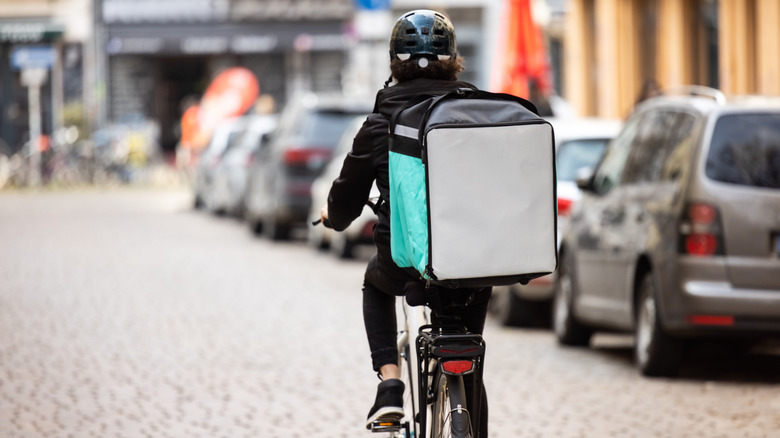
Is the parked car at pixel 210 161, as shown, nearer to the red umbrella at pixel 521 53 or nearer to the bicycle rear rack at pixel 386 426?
the red umbrella at pixel 521 53

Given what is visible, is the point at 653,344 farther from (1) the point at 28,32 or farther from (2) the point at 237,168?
(1) the point at 28,32

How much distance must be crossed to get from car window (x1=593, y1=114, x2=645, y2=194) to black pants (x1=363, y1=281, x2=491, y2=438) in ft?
16.3

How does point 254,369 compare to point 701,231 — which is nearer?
point 701,231

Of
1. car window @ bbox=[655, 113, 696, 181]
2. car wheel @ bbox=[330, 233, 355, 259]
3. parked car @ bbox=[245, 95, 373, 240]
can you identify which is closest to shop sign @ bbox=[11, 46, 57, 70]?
parked car @ bbox=[245, 95, 373, 240]

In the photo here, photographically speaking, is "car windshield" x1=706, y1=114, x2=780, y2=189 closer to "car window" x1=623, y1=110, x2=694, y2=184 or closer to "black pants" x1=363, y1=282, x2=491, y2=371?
"car window" x1=623, y1=110, x2=694, y2=184

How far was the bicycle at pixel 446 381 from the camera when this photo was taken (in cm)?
508

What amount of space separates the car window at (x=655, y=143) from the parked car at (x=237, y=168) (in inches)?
583

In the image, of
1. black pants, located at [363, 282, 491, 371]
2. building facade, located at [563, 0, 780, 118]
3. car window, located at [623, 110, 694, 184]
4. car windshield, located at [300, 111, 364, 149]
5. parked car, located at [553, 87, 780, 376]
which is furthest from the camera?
building facade, located at [563, 0, 780, 118]

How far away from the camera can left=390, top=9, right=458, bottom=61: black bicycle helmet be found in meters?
5.42

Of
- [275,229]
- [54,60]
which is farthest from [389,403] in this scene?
[54,60]

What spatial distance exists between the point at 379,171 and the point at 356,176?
0.08 metres

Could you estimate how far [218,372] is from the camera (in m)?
9.86

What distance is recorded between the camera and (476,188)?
16.5 feet

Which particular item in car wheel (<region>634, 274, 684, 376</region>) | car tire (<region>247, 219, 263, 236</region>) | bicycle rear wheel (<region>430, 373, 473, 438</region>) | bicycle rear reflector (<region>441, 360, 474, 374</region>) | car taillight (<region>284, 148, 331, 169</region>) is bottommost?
car tire (<region>247, 219, 263, 236</region>)
